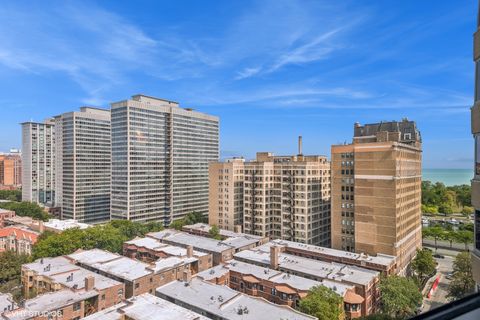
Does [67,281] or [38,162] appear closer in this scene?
[67,281]

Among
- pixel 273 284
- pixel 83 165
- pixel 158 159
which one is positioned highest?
pixel 158 159

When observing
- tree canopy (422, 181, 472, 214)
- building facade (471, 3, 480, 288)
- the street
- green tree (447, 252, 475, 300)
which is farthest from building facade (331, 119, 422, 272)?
tree canopy (422, 181, 472, 214)

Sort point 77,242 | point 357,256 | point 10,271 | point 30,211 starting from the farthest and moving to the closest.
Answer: point 30,211
point 77,242
point 357,256
point 10,271

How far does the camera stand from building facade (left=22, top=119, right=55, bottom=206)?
1805 inches

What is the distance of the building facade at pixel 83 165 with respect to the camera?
41.0 m

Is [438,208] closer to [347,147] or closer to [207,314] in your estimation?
[347,147]

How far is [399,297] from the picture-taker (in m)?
13.7

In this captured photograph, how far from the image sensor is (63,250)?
65.8ft

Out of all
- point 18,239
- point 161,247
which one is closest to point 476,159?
point 161,247

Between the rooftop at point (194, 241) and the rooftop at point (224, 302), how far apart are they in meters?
6.31

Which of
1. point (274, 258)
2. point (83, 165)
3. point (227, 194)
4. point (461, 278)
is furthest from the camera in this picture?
point (83, 165)

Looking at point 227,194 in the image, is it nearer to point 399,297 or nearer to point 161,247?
point 161,247

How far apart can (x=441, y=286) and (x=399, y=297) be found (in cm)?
952

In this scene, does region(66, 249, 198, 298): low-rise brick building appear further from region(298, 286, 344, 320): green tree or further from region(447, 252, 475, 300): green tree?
region(447, 252, 475, 300): green tree
